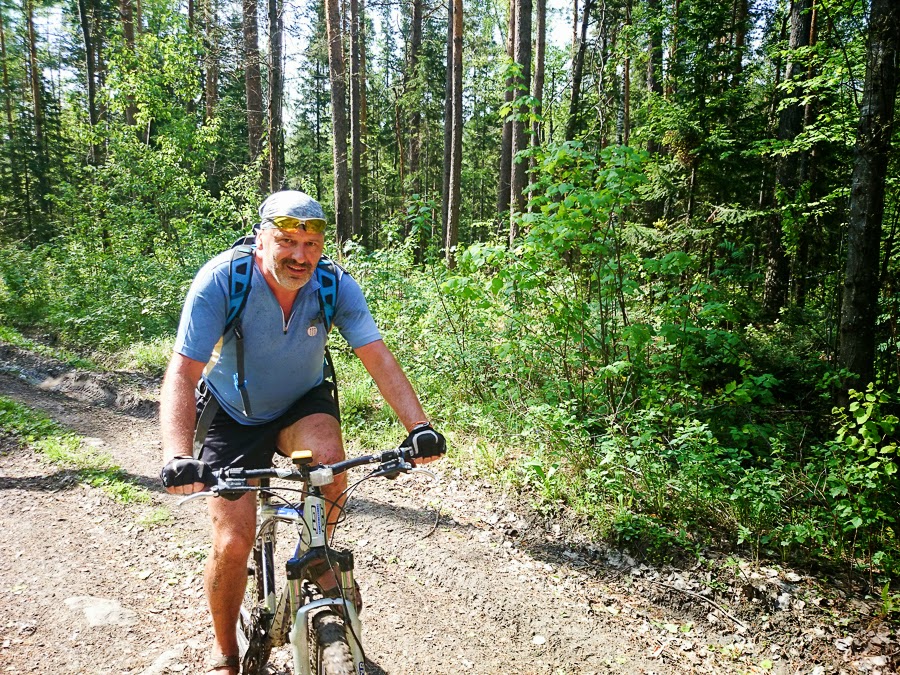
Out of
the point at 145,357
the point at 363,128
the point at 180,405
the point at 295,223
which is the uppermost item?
the point at 363,128

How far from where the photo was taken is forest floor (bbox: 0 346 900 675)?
3.52 meters

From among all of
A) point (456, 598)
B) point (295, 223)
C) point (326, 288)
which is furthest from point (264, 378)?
point (456, 598)

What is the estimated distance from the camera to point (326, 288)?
2902 mm

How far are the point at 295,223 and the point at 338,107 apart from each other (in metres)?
12.0

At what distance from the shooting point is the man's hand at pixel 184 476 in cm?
203

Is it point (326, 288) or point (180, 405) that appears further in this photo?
point (326, 288)

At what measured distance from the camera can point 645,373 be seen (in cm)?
584

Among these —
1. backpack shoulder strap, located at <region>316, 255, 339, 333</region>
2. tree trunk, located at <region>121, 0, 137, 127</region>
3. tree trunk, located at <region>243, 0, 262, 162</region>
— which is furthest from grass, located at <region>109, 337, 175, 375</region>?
tree trunk, located at <region>121, 0, 137, 127</region>

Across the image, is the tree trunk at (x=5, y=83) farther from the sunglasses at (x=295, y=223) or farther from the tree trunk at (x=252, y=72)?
the sunglasses at (x=295, y=223)

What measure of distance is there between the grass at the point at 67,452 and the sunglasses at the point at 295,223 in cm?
404

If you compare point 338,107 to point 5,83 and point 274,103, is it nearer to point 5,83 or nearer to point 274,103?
point 274,103

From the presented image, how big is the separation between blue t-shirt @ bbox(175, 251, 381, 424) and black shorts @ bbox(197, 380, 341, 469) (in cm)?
4

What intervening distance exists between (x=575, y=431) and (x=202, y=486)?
399cm

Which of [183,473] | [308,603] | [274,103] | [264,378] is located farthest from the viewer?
[274,103]
